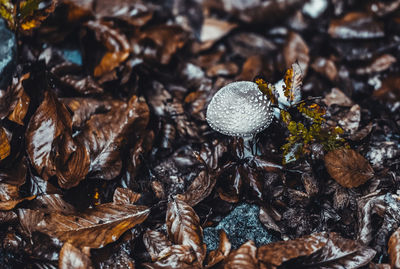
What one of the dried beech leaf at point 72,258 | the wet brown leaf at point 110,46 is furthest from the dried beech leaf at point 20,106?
the dried beech leaf at point 72,258

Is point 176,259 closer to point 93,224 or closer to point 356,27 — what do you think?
point 93,224

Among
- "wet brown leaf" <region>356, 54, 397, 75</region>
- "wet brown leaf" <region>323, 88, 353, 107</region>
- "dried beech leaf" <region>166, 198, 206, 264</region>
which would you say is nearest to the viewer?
"dried beech leaf" <region>166, 198, 206, 264</region>

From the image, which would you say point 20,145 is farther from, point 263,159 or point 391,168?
point 391,168

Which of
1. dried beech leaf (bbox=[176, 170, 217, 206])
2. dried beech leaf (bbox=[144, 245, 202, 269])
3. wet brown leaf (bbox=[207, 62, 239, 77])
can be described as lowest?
dried beech leaf (bbox=[144, 245, 202, 269])

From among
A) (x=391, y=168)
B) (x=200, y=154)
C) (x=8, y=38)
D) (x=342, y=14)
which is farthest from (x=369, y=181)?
(x=8, y=38)

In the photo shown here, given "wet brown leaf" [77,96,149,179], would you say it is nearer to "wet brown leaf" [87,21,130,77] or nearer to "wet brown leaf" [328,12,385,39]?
"wet brown leaf" [87,21,130,77]

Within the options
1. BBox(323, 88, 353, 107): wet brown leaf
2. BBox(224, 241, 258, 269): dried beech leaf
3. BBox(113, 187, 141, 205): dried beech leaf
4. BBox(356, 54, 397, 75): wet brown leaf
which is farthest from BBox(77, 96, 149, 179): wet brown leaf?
BBox(356, 54, 397, 75): wet brown leaf
